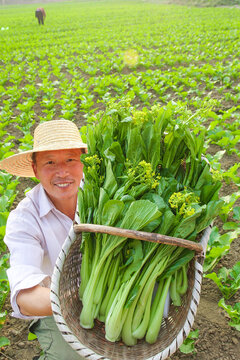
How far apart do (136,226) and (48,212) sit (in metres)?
0.88

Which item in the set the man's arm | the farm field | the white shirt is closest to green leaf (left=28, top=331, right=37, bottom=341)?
the farm field

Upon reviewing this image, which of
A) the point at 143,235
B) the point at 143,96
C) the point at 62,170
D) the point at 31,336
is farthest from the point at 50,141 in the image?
the point at 143,96

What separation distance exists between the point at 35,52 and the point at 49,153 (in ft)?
51.4

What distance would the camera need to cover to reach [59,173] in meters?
2.34

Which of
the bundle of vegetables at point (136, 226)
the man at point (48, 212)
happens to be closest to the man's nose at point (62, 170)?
the man at point (48, 212)

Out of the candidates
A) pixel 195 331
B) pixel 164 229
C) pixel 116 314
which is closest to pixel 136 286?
pixel 116 314

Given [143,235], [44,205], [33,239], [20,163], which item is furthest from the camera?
[20,163]

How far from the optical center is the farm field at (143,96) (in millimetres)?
2814

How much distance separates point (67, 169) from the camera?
2418 mm

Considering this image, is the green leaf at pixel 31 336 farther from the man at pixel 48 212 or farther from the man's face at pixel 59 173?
the man's face at pixel 59 173

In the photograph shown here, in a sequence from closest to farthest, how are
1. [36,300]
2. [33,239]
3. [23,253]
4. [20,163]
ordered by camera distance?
[36,300]
[23,253]
[33,239]
[20,163]

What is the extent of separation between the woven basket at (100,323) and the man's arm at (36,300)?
0.11 m

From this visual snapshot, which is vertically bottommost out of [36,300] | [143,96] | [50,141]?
[143,96]

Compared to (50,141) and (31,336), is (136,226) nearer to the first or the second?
(50,141)
